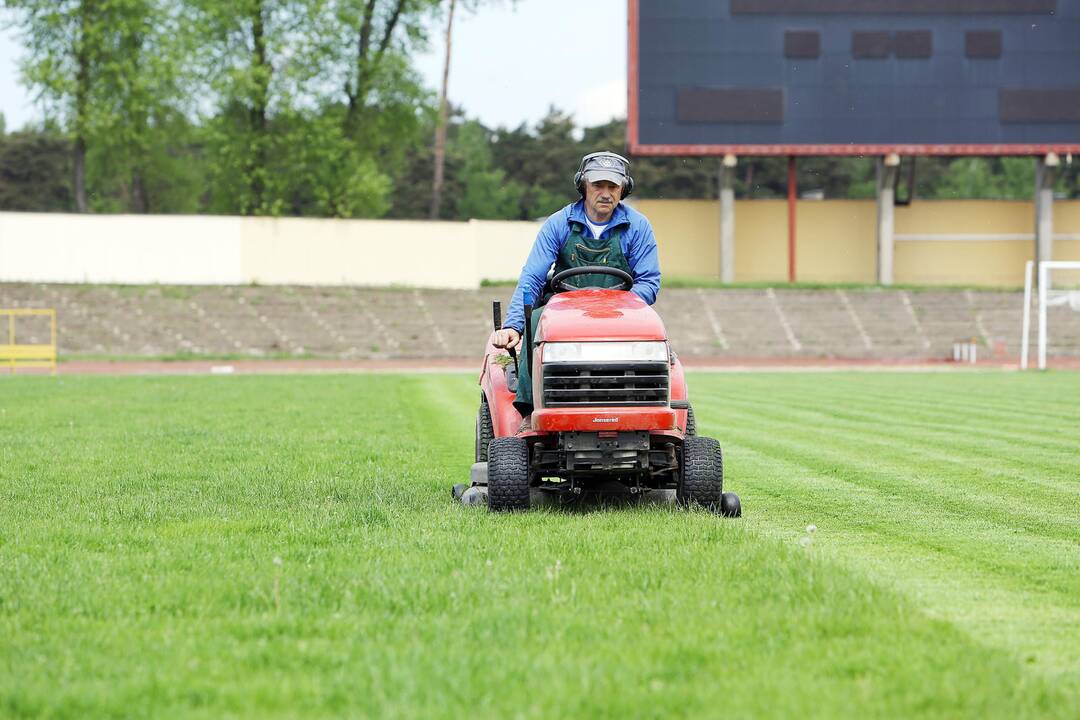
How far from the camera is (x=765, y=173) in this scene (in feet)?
240

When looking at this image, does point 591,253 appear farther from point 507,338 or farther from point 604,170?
point 507,338

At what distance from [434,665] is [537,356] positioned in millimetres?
3626

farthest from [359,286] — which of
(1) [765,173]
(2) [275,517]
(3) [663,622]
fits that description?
(3) [663,622]

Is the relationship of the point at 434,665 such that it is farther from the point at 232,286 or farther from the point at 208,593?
the point at 232,286

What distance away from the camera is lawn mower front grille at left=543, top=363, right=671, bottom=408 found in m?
7.59

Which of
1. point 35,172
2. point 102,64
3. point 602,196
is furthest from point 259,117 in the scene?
point 602,196

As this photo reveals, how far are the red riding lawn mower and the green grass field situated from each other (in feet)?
0.91

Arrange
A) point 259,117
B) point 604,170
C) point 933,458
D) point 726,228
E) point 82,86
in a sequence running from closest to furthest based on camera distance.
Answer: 1. point 604,170
2. point 933,458
3. point 726,228
4. point 82,86
5. point 259,117

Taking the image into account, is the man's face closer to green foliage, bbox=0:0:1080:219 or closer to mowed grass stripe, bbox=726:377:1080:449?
mowed grass stripe, bbox=726:377:1080:449

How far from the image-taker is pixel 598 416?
7.57m

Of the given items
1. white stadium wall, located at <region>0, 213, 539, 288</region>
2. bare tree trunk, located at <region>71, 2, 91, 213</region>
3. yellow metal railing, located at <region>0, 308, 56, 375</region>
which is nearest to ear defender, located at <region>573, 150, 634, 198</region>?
yellow metal railing, located at <region>0, 308, 56, 375</region>

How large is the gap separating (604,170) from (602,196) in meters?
0.16

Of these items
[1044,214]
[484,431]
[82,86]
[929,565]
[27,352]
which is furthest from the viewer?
[82,86]

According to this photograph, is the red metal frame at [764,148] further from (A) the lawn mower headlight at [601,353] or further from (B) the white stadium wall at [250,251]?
(A) the lawn mower headlight at [601,353]
